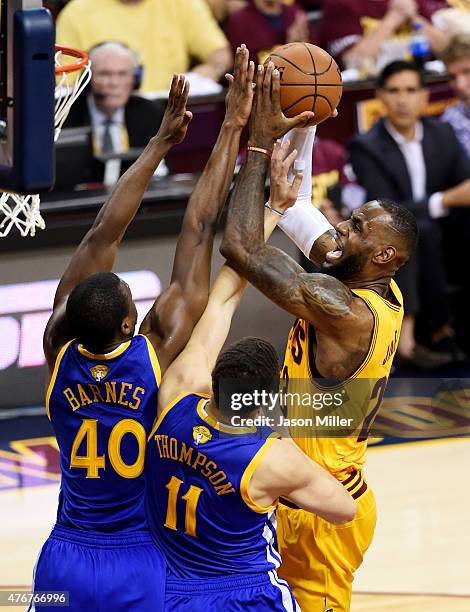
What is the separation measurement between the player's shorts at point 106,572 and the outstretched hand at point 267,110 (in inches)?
54.1

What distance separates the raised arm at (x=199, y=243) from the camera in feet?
14.5

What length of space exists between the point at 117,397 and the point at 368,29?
6981 mm

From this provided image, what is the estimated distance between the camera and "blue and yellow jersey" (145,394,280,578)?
4.07 m

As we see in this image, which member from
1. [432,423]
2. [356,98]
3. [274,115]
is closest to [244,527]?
[274,115]

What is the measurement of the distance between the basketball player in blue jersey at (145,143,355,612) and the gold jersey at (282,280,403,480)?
0.40 meters

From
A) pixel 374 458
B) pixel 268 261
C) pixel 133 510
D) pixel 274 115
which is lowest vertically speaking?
pixel 374 458

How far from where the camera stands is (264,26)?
406 inches

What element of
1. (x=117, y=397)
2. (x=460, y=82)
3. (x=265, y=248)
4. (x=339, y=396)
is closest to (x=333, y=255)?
(x=265, y=248)

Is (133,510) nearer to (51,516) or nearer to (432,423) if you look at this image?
(51,516)

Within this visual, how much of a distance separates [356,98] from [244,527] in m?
6.07

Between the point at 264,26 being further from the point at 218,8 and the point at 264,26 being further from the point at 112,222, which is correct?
the point at 112,222

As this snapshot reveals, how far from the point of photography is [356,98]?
9750 millimetres

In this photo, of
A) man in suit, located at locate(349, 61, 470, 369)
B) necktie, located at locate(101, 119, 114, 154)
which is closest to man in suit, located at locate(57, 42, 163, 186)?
necktie, located at locate(101, 119, 114, 154)

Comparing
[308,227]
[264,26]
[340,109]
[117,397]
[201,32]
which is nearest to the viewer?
[117,397]
